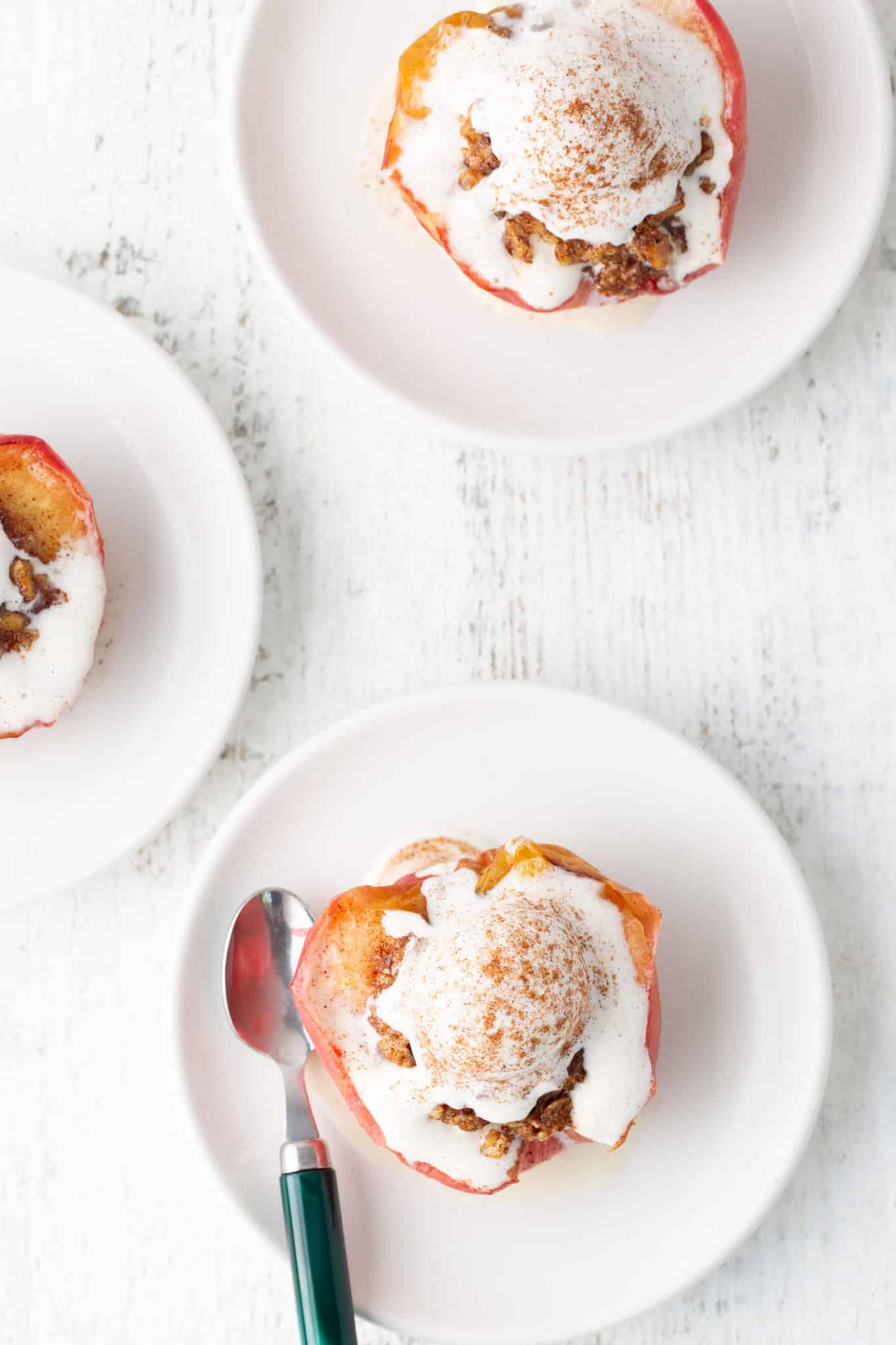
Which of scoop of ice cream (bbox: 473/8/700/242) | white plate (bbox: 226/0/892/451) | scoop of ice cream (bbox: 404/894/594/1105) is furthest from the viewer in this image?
white plate (bbox: 226/0/892/451)

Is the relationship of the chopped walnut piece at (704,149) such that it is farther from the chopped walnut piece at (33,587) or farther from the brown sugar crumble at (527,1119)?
the brown sugar crumble at (527,1119)

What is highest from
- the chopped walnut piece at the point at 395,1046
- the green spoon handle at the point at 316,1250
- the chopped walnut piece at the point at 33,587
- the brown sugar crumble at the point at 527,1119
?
the chopped walnut piece at the point at 33,587

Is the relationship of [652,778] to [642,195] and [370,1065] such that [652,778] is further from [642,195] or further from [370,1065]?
[642,195]

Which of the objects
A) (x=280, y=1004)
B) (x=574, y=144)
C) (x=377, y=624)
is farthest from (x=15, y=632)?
(x=574, y=144)

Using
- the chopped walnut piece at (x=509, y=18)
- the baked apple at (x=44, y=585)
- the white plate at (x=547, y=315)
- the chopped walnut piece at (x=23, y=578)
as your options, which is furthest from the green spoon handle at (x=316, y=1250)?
the chopped walnut piece at (x=509, y=18)

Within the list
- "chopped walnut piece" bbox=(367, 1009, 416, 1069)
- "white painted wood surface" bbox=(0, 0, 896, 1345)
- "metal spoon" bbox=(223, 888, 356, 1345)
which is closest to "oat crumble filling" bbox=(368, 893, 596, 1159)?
"chopped walnut piece" bbox=(367, 1009, 416, 1069)

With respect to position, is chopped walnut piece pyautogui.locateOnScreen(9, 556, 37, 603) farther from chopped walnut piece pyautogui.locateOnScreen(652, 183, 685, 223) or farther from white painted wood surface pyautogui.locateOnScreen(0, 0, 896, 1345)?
chopped walnut piece pyautogui.locateOnScreen(652, 183, 685, 223)
